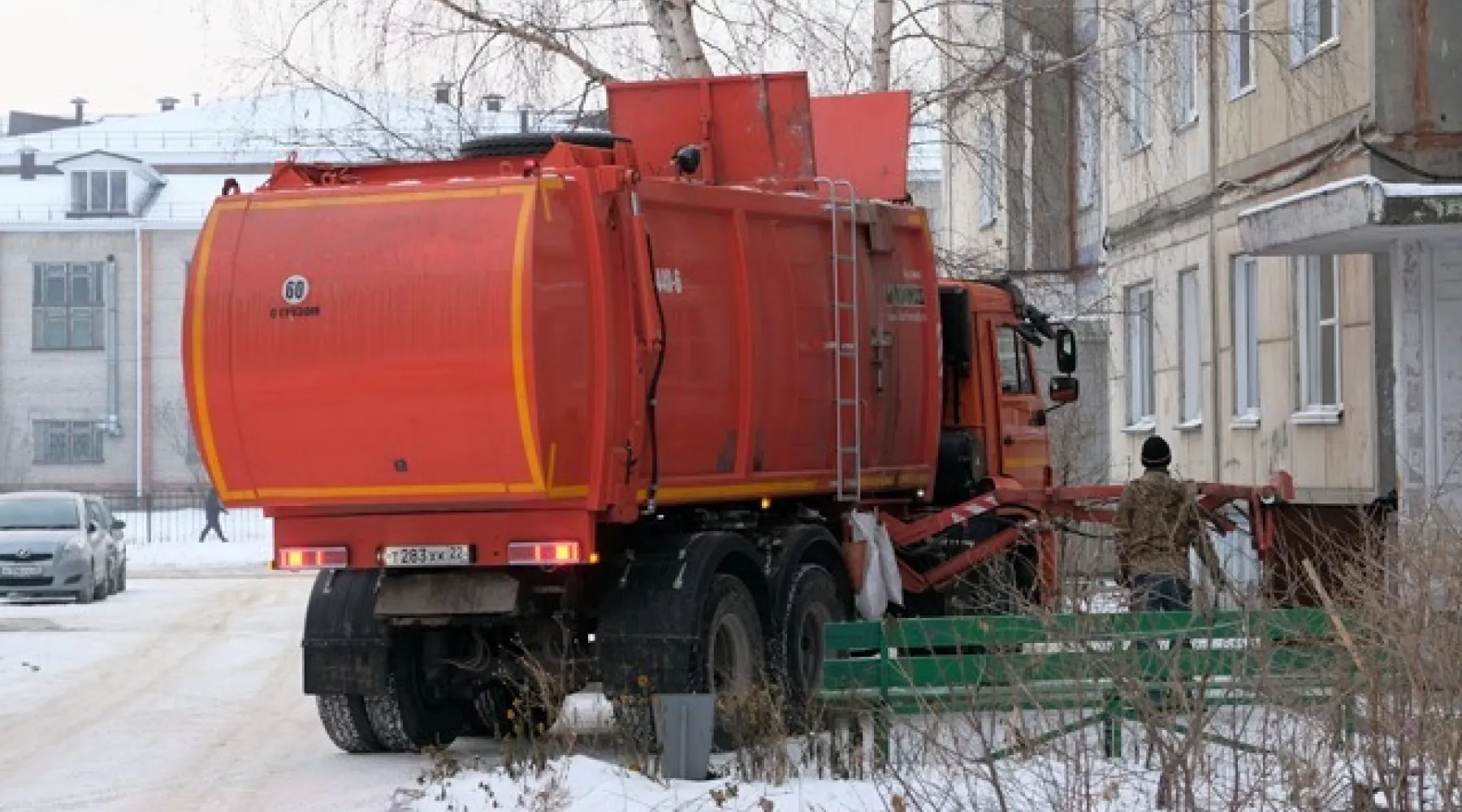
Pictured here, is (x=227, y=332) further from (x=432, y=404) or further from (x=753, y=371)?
(x=753, y=371)

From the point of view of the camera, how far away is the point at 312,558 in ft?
46.6

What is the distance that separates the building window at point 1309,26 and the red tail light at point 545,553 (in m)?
9.87

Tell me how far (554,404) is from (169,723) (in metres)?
5.31

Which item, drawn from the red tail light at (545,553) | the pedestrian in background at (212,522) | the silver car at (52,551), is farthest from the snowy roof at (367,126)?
the pedestrian in background at (212,522)

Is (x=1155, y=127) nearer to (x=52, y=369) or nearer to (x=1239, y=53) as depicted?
(x=1239, y=53)

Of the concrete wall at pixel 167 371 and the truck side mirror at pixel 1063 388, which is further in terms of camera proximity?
the concrete wall at pixel 167 371

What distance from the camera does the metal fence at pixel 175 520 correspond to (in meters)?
62.3

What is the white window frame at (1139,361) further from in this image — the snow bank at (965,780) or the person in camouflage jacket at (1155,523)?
the snow bank at (965,780)

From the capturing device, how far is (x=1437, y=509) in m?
11.2

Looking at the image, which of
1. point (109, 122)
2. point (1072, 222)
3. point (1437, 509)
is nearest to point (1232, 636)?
point (1437, 509)

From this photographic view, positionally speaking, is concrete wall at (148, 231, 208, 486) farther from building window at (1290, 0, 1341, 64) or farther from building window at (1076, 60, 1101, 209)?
building window at (1290, 0, 1341, 64)

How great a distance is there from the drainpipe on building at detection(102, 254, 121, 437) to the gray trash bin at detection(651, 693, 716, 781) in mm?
70277

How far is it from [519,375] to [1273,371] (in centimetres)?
1206

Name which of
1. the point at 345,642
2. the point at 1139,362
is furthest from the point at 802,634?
the point at 1139,362
